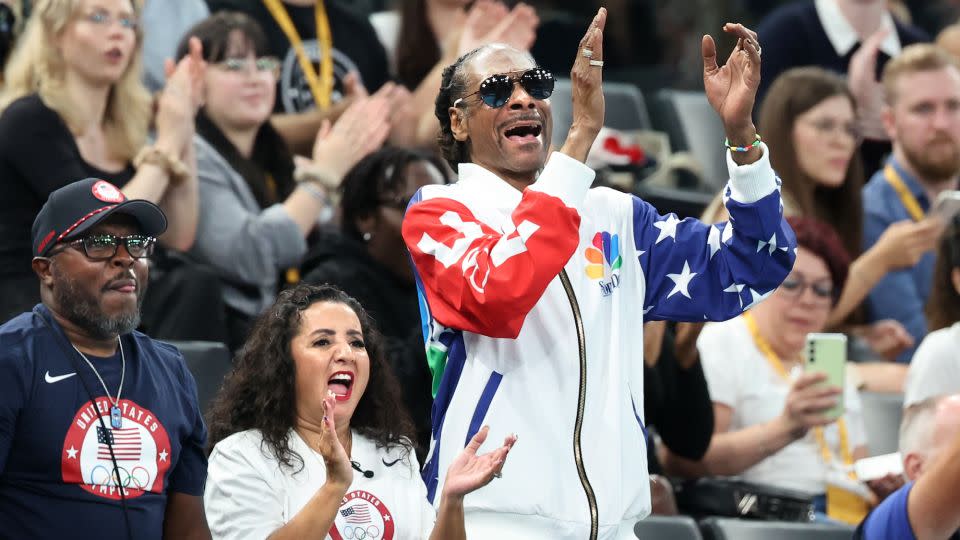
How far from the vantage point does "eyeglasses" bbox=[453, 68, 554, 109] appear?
13.1ft

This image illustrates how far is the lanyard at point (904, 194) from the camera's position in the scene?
7898 mm

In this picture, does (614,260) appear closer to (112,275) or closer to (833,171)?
(112,275)

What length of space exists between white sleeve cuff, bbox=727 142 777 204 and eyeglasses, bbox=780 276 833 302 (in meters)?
2.54

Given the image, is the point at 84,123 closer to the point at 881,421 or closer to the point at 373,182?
the point at 373,182

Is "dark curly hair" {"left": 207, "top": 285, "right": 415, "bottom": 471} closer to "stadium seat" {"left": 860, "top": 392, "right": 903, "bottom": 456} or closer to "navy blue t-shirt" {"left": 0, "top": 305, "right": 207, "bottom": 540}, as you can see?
"navy blue t-shirt" {"left": 0, "top": 305, "right": 207, "bottom": 540}

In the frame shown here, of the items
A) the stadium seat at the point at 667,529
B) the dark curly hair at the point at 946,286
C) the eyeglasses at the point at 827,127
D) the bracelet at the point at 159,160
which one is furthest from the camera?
the eyeglasses at the point at 827,127

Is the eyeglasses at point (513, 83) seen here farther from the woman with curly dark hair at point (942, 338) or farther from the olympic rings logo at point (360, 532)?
the woman with curly dark hair at point (942, 338)

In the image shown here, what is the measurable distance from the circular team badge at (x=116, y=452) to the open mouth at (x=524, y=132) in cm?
104

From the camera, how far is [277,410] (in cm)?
440

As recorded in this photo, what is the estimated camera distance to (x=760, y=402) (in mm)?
6305

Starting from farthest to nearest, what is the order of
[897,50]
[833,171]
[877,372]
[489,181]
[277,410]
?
[897,50]
[833,171]
[877,372]
[277,410]
[489,181]

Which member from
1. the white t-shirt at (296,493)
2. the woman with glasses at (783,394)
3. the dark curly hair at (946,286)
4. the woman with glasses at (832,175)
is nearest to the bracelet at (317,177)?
the woman with glasses at (783,394)

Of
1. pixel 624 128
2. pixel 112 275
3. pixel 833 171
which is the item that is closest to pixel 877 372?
pixel 833 171

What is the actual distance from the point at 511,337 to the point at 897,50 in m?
5.68
